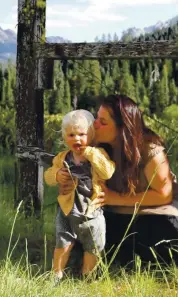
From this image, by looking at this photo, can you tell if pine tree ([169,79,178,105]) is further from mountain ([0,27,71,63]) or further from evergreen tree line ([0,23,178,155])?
mountain ([0,27,71,63])

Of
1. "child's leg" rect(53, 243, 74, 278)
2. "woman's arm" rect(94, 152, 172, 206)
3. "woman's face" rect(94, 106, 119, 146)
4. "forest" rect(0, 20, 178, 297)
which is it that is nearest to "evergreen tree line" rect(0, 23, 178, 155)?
Answer: "forest" rect(0, 20, 178, 297)

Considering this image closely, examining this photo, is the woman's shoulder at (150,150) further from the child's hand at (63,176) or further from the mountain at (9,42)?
the mountain at (9,42)

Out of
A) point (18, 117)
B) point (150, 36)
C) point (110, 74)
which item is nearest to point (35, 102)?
point (18, 117)

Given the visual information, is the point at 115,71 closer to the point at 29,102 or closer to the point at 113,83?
the point at 113,83

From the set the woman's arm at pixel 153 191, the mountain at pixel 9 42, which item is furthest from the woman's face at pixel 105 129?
the mountain at pixel 9 42

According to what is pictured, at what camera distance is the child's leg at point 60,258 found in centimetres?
416

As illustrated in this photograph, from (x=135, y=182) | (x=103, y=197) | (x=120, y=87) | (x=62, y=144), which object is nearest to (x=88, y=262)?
(x=103, y=197)

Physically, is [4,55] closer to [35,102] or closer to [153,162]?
[35,102]

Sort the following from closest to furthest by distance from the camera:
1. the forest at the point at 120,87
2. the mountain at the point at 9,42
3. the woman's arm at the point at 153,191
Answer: the woman's arm at the point at 153,191 → the forest at the point at 120,87 → the mountain at the point at 9,42

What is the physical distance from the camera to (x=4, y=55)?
4.44 m

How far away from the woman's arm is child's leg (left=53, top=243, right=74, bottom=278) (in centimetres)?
30

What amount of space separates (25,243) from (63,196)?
1.47 ft

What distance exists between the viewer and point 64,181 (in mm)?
4074

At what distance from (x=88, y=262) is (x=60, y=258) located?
142mm
